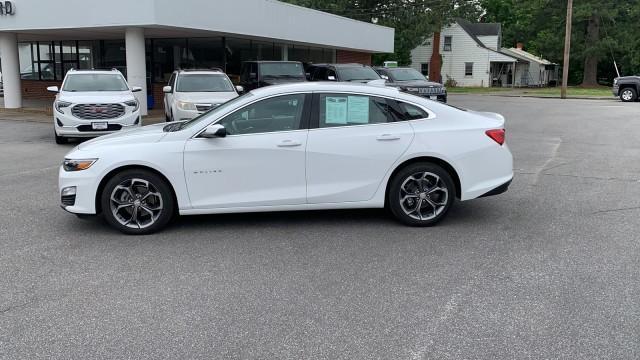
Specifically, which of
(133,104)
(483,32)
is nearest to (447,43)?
(483,32)

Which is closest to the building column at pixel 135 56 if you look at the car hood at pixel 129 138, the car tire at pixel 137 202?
the car hood at pixel 129 138

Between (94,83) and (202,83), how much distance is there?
2.79 meters

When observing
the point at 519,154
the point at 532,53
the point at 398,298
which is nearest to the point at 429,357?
the point at 398,298

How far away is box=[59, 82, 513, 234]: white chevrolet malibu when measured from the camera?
241 inches

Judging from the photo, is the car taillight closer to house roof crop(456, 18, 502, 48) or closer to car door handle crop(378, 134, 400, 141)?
car door handle crop(378, 134, 400, 141)

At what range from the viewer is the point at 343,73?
2077cm

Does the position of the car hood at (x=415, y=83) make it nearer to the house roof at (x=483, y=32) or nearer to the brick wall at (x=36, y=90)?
the brick wall at (x=36, y=90)

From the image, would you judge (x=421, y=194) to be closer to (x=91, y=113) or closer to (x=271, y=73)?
(x=91, y=113)

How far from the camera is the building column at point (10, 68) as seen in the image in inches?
927

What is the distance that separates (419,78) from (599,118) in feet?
22.1

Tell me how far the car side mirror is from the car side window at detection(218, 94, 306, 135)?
0.58ft

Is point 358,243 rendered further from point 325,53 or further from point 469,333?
point 325,53

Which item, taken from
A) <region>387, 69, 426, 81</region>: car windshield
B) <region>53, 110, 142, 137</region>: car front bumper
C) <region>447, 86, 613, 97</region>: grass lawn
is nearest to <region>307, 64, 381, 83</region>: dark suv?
<region>387, 69, 426, 81</region>: car windshield

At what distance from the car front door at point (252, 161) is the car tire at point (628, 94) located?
100 ft
